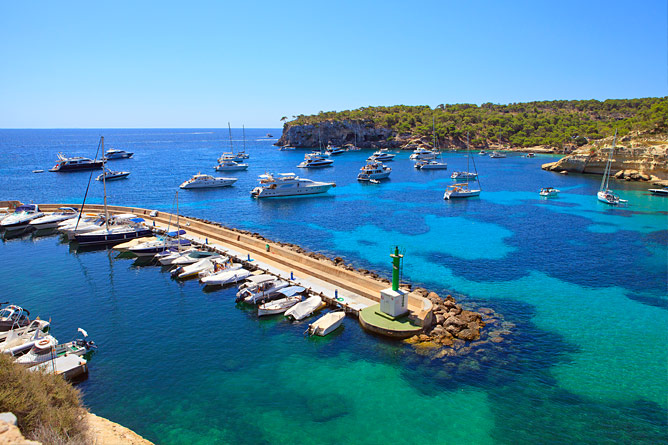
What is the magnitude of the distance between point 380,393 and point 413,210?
45100 millimetres

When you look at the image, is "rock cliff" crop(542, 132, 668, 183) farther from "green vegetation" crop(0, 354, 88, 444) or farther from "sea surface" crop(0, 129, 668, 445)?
"green vegetation" crop(0, 354, 88, 444)

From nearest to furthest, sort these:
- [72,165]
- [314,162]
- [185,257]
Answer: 1. [185,257]
2. [72,165]
3. [314,162]

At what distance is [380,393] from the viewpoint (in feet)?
61.9

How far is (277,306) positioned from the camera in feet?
86.9

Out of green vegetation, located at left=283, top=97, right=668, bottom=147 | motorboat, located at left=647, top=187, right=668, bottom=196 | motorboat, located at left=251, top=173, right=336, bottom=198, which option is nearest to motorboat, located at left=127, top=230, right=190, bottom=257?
motorboat, located at left=251, top=173, right=336, bottom=198

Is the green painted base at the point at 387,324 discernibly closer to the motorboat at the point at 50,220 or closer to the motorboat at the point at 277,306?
the motorboat at the point at 277,306

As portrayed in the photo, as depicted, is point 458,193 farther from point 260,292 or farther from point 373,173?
point 260,292

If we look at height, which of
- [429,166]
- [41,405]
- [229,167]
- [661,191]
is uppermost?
[429,166]

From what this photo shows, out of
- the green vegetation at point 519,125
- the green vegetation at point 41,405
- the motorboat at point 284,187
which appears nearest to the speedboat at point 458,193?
the motorboat at point 284,187

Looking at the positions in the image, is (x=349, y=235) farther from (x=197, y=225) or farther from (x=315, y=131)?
(x=315, y=131)

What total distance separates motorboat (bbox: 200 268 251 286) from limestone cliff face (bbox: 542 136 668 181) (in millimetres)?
90692

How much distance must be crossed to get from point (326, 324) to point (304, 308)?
2720 mm

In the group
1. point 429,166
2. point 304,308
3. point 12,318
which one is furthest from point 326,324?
point 429,166

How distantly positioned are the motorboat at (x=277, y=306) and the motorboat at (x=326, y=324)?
9.30 feet
